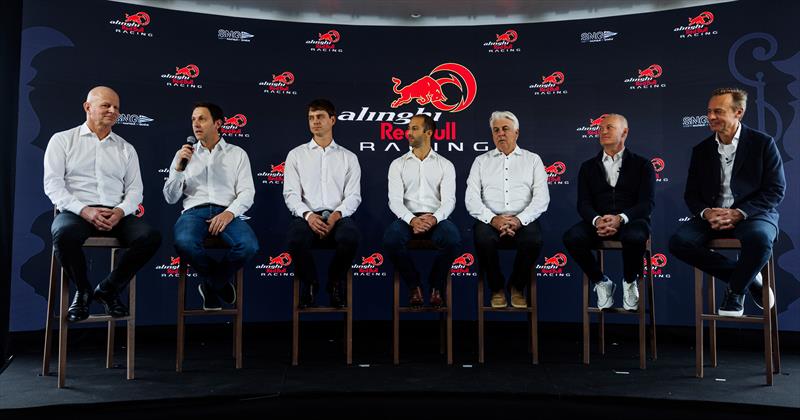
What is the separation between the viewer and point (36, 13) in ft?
15.8

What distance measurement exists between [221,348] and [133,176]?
4.87 feet

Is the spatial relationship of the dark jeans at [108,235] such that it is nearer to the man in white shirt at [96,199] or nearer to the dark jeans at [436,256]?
the man in white shirt at [96,199]

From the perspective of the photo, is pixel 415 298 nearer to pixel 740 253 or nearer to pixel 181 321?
pixel 181 321

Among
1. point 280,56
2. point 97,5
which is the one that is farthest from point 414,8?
point 97,5

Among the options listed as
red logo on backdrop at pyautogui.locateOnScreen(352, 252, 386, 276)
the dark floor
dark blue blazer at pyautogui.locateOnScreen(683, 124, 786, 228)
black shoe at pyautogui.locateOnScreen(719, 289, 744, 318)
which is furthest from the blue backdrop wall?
black shoe at pyautogui.locateOnScreen(719, 289, 744, 318)

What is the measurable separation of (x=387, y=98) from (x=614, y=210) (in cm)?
228

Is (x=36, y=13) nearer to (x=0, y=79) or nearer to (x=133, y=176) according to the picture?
(x=0, y=79)

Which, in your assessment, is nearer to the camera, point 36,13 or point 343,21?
point 36,13

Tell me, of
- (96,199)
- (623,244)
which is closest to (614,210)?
(623,244)

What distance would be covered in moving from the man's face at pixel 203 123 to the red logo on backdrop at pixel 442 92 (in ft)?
5.96

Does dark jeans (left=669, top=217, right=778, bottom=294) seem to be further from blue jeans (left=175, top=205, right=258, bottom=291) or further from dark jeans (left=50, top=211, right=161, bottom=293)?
dark jeans (left=50, top=211, right=161, bottom=293)

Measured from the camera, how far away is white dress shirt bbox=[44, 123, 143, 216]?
149 inches

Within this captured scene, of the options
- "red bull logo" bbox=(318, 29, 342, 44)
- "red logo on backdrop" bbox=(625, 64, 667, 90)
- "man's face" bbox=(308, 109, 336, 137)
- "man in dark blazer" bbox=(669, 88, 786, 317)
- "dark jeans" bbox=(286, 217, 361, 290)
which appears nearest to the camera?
"man in dark blazer" bbox=(669, 88, 786, 317)

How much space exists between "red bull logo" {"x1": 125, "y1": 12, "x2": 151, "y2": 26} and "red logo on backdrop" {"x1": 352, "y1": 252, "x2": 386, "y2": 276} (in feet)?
8.64
